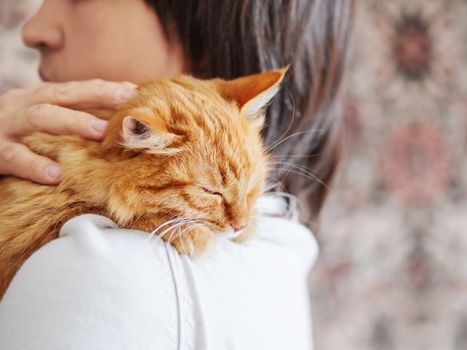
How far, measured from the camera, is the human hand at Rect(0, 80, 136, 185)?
2.64 feet

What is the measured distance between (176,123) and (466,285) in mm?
1564

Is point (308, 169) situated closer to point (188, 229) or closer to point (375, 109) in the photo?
point (188, 229)

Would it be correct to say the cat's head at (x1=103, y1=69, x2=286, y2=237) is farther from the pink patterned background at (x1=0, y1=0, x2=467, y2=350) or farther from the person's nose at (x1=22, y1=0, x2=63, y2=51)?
the pink patterned background at (x1=0, y1=0, x2=467, y2=350)

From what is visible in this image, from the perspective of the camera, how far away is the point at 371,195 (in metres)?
1.92

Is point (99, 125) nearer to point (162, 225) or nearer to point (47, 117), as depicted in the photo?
point (47, 117)

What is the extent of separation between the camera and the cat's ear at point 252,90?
33.4 inches

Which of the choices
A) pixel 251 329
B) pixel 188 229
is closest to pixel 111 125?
pixel 188 229

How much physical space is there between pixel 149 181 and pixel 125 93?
19cm

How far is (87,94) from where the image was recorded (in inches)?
35.4

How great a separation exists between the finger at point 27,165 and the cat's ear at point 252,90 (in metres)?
0.31

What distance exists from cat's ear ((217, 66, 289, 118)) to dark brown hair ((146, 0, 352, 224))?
0.47 ft

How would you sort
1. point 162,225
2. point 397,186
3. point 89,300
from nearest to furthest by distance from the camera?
point 89,300 < point 162,225 < point 397,186

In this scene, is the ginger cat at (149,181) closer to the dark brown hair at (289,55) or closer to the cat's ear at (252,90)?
the cat's ear at (252,90)

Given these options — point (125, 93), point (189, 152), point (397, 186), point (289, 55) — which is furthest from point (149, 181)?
point (397, 186)
